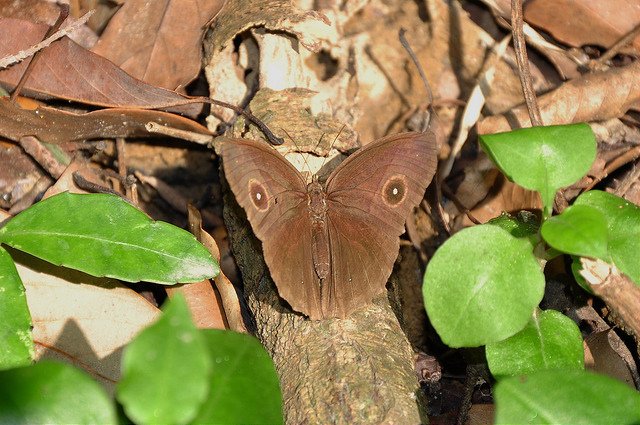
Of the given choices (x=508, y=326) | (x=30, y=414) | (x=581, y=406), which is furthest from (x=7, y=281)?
(x=581, y=406)

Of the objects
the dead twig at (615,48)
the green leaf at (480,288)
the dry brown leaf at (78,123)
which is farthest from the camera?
the dead twig at (615,48)

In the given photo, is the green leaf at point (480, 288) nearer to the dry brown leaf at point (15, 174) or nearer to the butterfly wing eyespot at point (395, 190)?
the butterfly wing eyespot at point (395, 190)

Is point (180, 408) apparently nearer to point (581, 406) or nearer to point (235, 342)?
point (235, 342)


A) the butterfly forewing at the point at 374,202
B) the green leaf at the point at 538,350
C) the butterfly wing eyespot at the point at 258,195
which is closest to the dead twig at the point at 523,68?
the butterfly forewing at the point at 374,202

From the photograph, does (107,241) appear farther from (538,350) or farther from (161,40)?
(538,350)

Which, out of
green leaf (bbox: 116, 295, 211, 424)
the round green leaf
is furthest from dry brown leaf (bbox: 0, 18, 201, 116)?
green leaf (bbox: 116, 295, 211, 424)
